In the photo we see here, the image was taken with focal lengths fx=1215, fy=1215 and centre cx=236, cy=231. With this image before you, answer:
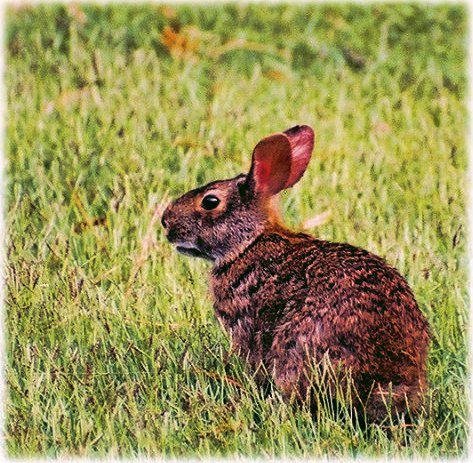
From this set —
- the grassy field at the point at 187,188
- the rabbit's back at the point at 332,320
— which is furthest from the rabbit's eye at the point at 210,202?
the grassy field at the point at 187,188

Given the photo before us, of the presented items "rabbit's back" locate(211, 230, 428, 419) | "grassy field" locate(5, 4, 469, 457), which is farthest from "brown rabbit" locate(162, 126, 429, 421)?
"grassy field" locate(5, 4, 469, 457)

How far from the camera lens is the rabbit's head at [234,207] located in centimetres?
484

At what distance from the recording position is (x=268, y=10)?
344 inches

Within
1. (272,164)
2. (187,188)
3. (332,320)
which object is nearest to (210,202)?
(272,164)

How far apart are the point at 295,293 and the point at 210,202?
0.61 m

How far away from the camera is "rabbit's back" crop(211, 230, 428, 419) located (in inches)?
169

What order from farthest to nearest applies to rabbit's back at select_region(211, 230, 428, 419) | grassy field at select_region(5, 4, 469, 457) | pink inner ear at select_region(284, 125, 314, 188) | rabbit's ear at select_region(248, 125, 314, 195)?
1. pink inner ear at select_region(284, 125, 314, 188)
2. rabbit's ear at select_region(248, 125, 314, 195)
3. grassy field at select_region(5, 4, 469, 457)
4. rabbit's back at select_region(211, 230, 428, 419)

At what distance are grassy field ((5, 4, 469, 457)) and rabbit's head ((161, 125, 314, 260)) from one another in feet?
1.33

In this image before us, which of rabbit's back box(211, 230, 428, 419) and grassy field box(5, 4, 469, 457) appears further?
grassy field box(5, 4, 469, 457)

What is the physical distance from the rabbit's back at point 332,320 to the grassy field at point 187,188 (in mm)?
157

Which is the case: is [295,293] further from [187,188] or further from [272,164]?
[187,188]

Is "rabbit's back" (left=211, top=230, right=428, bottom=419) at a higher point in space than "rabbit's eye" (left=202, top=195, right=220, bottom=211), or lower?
lower

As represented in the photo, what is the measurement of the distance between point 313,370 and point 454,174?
2818 mm

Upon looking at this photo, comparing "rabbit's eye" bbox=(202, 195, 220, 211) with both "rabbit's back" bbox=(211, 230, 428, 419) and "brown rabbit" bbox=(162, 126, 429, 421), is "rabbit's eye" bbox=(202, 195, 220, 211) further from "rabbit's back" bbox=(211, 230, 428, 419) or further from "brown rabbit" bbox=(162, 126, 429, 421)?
"rabbit's back" bbox=(211, 230, 428, 419)
